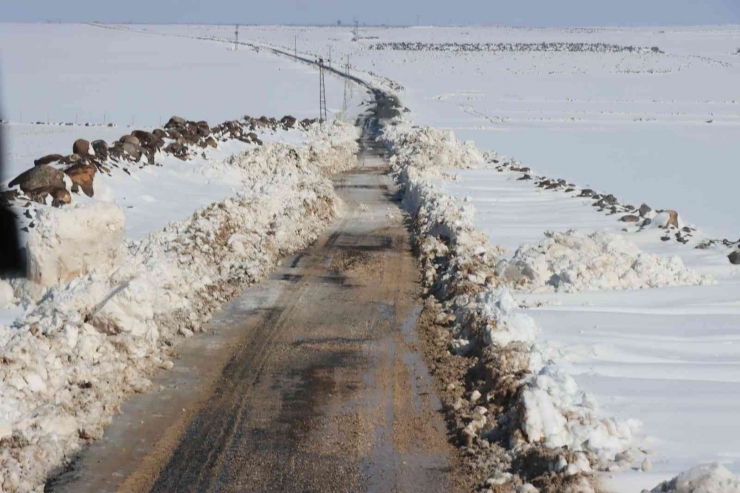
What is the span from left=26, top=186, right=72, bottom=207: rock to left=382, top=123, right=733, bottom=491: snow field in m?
6.01

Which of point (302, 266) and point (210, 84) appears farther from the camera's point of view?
point (210, 84)

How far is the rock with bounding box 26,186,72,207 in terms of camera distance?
13.7m

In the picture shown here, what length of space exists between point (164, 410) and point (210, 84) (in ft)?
248

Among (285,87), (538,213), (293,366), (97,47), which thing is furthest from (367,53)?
(293,366)

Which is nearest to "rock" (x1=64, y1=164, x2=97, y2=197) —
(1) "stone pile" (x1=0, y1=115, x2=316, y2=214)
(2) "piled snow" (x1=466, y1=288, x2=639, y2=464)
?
(1) "stone pile" (x1=0, y1=115, x2=316, y2=214)

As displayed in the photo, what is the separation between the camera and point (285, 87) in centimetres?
Result: 8400

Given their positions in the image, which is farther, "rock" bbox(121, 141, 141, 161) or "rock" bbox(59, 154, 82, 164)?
"rock" bbox(121, 141, 141, 161)

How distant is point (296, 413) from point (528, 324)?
3266 mm

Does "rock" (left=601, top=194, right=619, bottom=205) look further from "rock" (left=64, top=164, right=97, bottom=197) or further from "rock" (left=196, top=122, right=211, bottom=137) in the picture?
"rock" (left=64, top=164, right=97, bottom=197)

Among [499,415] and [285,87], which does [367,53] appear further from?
[499,415]

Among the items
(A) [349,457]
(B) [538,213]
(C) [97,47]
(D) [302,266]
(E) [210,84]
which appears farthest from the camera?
(C) [97,47]

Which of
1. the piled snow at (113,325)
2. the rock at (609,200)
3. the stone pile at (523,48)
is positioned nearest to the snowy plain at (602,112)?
the rock at (609,200)

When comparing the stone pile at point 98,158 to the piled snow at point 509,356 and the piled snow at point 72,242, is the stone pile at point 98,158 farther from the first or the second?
the piled snow at point 509,356

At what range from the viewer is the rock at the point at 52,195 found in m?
13.7
